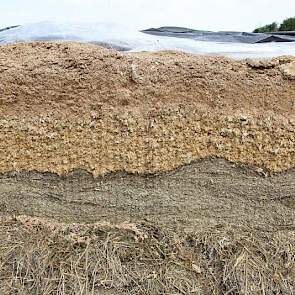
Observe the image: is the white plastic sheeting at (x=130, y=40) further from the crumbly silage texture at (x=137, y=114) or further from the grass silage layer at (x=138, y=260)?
the grass silage layer at (x=138, y=260)

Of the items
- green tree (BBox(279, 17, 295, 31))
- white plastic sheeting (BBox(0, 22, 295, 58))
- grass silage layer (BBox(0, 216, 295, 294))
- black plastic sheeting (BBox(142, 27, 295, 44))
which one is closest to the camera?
grass silage layer (BBox(0, 216, 295, 294))

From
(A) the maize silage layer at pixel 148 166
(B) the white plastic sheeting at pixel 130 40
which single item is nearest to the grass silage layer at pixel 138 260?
(A) the maize silage layer at pixel 148 166

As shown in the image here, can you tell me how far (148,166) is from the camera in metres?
1.90

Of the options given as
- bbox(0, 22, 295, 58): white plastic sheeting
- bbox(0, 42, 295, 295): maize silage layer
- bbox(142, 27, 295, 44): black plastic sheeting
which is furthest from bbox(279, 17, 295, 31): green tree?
bbox(0, 42, 295, 295): maize silage layer

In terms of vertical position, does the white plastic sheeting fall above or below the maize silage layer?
above

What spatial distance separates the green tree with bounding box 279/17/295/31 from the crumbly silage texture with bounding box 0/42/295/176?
112 inches

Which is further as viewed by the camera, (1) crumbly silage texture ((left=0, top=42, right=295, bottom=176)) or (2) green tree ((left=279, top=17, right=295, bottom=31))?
(2) green tree ((left=279, top=17, right=295, bottom=31))

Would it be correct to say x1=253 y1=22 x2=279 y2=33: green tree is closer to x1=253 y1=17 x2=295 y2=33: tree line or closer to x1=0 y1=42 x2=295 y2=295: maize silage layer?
x1=253 y1=17 x2=295 y2=33: tree line

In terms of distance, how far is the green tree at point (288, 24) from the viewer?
4.54 metres

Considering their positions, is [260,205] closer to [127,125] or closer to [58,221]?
[127,125]

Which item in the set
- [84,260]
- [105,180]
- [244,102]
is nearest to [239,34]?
[244,102]

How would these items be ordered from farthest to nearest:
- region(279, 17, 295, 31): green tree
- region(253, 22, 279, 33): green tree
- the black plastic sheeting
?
region(253, 22, 279, 33): green tree < region(279, 17, 295, 31): green tree < the black plastic sheeting

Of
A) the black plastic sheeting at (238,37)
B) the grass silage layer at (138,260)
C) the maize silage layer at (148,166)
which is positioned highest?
the black plastic sheeting at (238,37)

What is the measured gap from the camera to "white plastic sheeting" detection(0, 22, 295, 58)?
2.41 m
